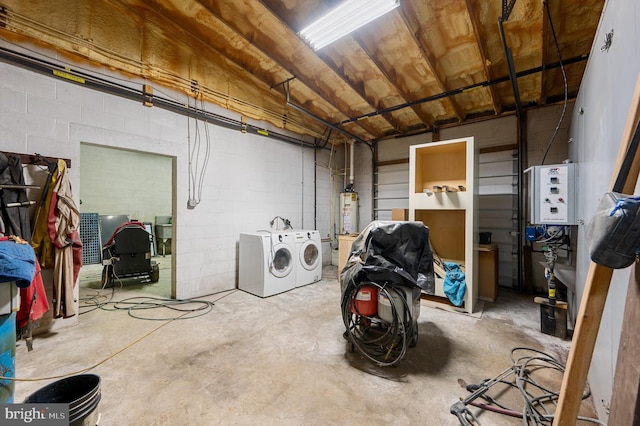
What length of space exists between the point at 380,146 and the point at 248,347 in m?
5.19

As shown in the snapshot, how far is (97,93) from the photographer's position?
290 cm

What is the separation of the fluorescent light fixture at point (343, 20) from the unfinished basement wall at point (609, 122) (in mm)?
1567

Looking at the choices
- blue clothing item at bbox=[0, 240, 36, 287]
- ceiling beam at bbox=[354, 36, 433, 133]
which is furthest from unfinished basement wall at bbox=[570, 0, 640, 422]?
blue clothing item at bbox=[0, 240, 36, 287]

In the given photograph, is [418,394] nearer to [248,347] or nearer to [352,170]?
[248,347]

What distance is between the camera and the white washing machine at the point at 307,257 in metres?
4.31

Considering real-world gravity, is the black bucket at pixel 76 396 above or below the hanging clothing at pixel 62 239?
below

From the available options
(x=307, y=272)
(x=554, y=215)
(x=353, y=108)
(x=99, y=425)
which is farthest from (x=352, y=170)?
(x=99, y=425)

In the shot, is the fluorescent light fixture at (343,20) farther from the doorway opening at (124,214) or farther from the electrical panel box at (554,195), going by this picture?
the doorway opening at (124,214)

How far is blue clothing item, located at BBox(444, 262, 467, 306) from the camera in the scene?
126 inches

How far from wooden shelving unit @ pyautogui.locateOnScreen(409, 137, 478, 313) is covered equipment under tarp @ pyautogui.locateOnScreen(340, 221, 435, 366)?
48.8 inches

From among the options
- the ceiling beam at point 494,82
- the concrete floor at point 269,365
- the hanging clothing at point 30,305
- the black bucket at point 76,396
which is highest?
the ceiling beam at point 494,82

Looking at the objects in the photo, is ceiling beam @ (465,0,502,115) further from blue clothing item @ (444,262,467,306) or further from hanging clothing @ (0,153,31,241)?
hanging clothing @ (0,153,31,241)

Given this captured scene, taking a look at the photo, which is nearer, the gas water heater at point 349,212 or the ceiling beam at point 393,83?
the ceiling beam at point 393,83

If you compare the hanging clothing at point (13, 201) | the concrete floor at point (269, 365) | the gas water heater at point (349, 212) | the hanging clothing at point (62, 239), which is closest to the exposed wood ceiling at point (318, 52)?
the hanging clothing at point (13, 201)
